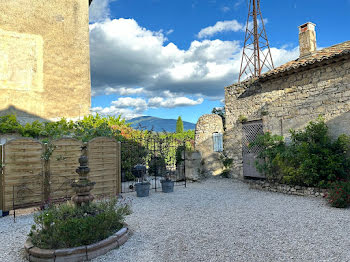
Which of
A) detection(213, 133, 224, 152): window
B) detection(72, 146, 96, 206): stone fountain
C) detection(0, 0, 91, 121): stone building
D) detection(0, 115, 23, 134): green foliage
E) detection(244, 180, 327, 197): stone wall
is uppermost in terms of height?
detection(0, 0, 91, 121): stone building

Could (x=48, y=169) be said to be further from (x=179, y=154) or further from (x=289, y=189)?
(x=289, y=189)

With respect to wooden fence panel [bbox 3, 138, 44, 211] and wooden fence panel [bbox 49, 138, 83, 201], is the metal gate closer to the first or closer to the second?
wooden fence panel [bbox 49, 138, 83, 201]

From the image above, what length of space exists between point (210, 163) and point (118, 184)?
17.7 ft

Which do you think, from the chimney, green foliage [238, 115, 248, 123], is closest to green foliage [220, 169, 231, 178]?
green foliage [238, 115, 248, 123]

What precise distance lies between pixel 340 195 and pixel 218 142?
249 inches

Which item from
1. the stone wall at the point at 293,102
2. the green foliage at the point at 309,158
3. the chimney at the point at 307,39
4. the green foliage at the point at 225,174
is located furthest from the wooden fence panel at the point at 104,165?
Answer: the chimney at the point at 307,39

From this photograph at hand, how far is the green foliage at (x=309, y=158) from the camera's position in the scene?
724 cm

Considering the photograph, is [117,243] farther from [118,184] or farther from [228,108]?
[228,108]

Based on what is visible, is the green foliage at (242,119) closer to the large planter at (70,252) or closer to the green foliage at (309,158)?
the green foliage at (309,158)

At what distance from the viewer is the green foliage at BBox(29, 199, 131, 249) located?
3750 millimetres

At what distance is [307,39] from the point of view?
34.6 ft

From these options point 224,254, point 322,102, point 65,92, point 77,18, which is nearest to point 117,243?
point 224,254

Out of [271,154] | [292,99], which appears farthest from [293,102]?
[271,154]

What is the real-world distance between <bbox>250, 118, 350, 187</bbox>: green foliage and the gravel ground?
788 millimetres
